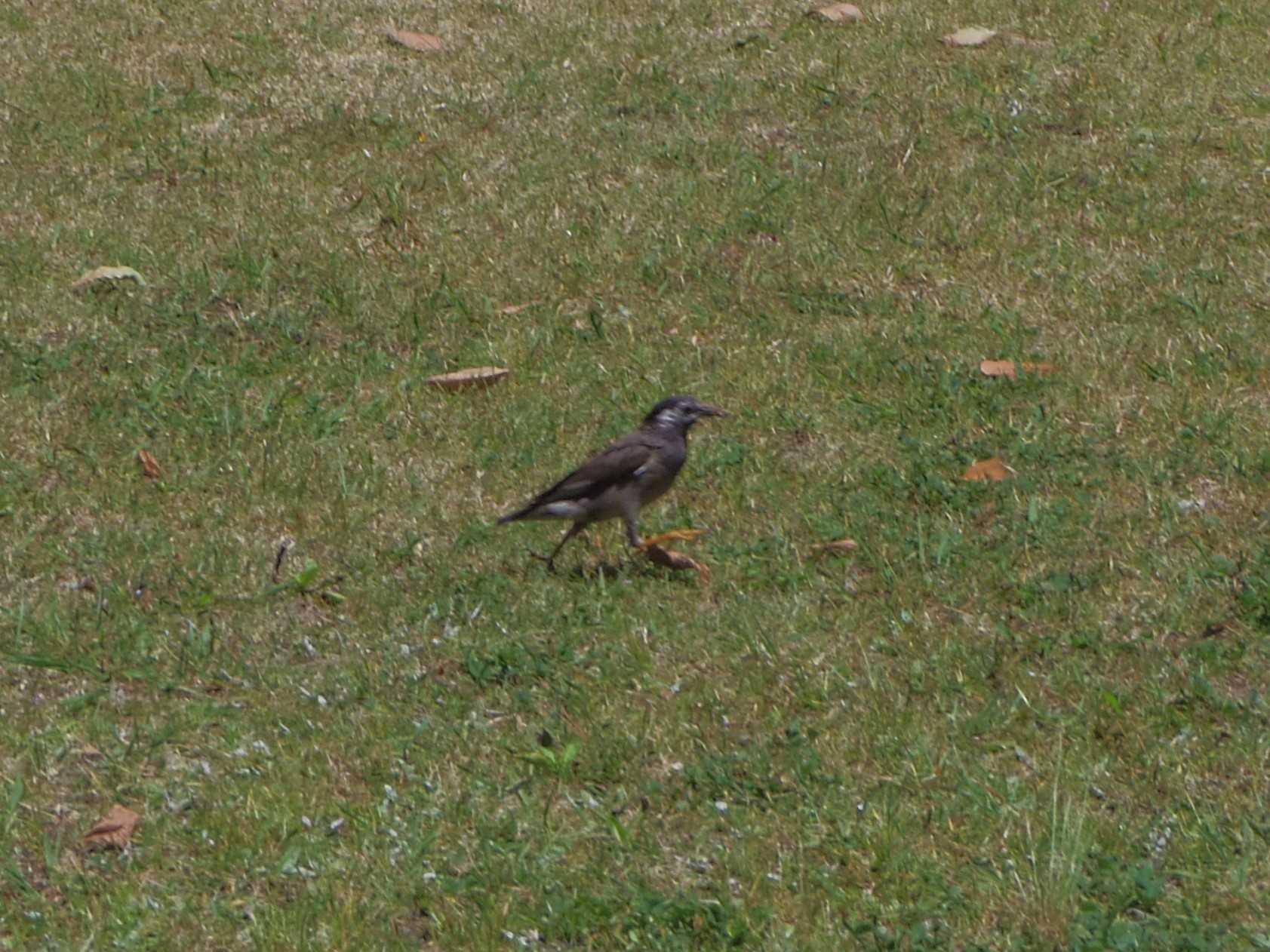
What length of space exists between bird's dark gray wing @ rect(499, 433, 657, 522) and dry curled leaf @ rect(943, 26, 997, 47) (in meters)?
6.08

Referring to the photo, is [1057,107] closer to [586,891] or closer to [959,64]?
[959,64]

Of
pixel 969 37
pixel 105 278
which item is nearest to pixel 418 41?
pixel 969 37

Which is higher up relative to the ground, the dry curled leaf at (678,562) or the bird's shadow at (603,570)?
the dry curled leaf at (678,562)

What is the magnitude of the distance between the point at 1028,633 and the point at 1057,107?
5845 millimetres

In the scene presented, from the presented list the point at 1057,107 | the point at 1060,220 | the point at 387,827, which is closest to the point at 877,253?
the point at 1060,220

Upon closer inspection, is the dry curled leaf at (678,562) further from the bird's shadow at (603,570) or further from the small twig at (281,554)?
the small twig at (281,554)

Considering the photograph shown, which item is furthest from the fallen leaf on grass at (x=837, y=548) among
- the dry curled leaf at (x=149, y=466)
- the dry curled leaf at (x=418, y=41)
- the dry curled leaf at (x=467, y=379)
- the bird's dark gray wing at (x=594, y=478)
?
the dry curled leaf at (x=418, y=41)

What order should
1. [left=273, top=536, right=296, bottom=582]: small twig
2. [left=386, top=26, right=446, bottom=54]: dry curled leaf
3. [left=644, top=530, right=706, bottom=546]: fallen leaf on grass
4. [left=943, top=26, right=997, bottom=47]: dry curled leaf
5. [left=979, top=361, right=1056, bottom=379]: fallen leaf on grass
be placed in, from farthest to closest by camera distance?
[left=386, top=26, right=446, bottom=54]: dry curled leaf, [left=943, top=26, right=997, bottom=47]: dry curled leaf, [left=979, top=361, right=1056, bottom=379]: fallen leaf on grass, [left=644, top=530, right=706, bottom=546]: fallen leaf on grass, [left=273, top=536, right=296, bottom=582]: small twig

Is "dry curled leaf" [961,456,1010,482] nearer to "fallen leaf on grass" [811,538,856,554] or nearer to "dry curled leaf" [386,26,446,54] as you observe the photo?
"fallen leaf on grass" [811,538,856,554]

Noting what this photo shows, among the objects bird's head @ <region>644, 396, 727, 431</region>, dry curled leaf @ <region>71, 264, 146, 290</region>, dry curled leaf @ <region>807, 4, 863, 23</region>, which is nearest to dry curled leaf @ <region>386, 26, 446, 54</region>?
dry curled leaf @ <region>807, 4, 863, 23</region>

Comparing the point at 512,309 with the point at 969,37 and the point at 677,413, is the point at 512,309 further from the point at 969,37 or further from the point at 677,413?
the point at 969,37

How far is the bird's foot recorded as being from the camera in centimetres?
779

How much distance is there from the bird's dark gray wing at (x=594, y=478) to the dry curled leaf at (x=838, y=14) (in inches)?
254

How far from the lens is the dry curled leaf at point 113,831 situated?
19.7 ft
